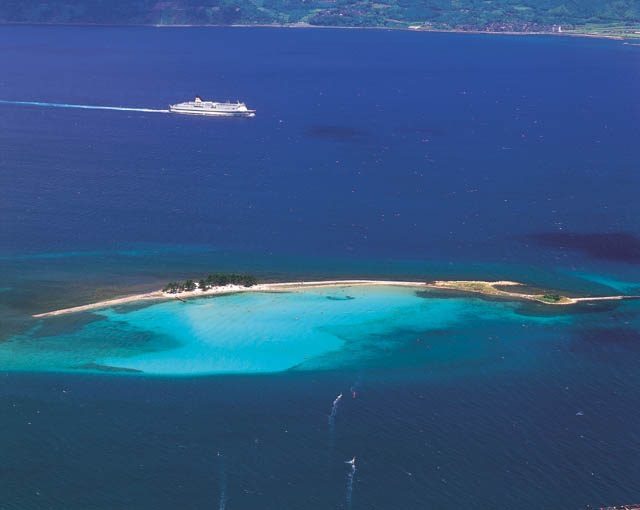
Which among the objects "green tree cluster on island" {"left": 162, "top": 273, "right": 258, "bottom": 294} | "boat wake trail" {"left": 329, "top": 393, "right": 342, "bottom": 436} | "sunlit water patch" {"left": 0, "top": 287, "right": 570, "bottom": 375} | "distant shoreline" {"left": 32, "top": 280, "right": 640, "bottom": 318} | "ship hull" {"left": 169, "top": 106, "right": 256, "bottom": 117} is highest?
"ship hull" {"left": 169, "top": 106, "right": 256, "bottom": 117}

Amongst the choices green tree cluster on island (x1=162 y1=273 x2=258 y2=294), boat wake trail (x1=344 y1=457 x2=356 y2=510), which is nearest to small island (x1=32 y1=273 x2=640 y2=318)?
green tree cluster on island (x1=162 y1=273 x2=258 y2=294)

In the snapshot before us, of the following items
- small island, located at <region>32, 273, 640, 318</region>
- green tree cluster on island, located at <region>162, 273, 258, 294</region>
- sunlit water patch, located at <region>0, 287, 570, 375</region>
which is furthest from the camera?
green tree cluster on island, located at <region>162, 273, 258, 294</region>

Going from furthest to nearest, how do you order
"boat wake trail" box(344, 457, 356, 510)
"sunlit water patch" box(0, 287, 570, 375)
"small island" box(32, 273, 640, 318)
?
"small island" box(32, 273, 640, 318) < "sunlit water patch" box(0, 287, 570, 375) < "boat wake trail" box(344, 457, 356, 510)

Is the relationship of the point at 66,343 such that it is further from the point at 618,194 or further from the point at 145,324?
the point at 618,194

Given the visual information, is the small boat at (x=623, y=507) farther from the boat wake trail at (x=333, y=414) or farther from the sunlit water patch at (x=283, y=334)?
the sunlit water patch at (x=283, y=334)

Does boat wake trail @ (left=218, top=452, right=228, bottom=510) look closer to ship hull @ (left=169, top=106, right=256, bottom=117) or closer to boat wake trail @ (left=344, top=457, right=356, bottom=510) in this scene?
boat wake trail @ (left=344, top=457, right=356, bottom=510)

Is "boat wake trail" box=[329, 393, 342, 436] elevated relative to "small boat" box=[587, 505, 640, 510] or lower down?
elevated

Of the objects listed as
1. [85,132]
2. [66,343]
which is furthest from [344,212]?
[85,132]
